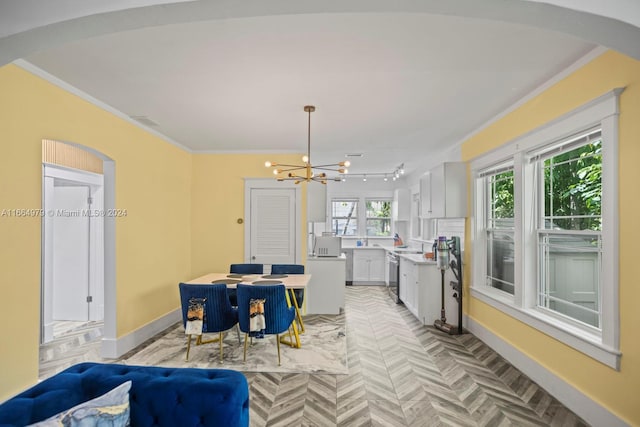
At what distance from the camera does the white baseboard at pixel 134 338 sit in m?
3.66

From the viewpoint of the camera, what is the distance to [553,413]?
256cm

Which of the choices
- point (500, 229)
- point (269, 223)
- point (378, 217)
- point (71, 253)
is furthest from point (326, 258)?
point (71, 253)

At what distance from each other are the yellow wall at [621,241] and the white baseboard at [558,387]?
5 centimetres

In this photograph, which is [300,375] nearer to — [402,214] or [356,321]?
[356,321]

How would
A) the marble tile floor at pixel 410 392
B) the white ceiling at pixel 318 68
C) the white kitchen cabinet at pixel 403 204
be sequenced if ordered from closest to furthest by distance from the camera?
1. the white ceiling at pixel 318 68
2. the marble tile floor at pixel 410 392
3. the white kitchen cabinet at pixel 403 204

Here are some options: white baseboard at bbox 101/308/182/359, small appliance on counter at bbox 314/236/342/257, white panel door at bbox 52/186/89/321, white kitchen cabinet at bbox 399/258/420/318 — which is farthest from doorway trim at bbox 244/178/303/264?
white panel door at bbox 52/186/89/321

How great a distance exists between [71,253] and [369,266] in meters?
5.69

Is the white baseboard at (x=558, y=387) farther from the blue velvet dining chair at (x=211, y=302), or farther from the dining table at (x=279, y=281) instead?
the blue velvet dining chair at (x=211, y=302)

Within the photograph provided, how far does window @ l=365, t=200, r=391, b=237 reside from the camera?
850 centimetres

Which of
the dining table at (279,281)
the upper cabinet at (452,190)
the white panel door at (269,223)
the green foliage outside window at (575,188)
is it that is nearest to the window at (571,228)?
the green foliage outside window at (575,188)

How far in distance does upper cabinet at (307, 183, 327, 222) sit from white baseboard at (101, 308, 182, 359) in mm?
2537

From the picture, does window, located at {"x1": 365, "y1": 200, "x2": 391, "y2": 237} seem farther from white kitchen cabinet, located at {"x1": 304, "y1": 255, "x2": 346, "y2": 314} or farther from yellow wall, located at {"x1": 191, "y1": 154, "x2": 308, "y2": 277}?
yellow wall, located at {"x1": 191, "y1": 154, "x2": 308, "y2": 277}

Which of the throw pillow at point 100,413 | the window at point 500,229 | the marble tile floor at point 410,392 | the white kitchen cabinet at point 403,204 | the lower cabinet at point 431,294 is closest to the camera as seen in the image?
the throw pillow at point 100,413

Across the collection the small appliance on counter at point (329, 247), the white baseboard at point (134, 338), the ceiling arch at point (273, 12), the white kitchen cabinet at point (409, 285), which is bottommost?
the white baseboard at point (134, 338)
